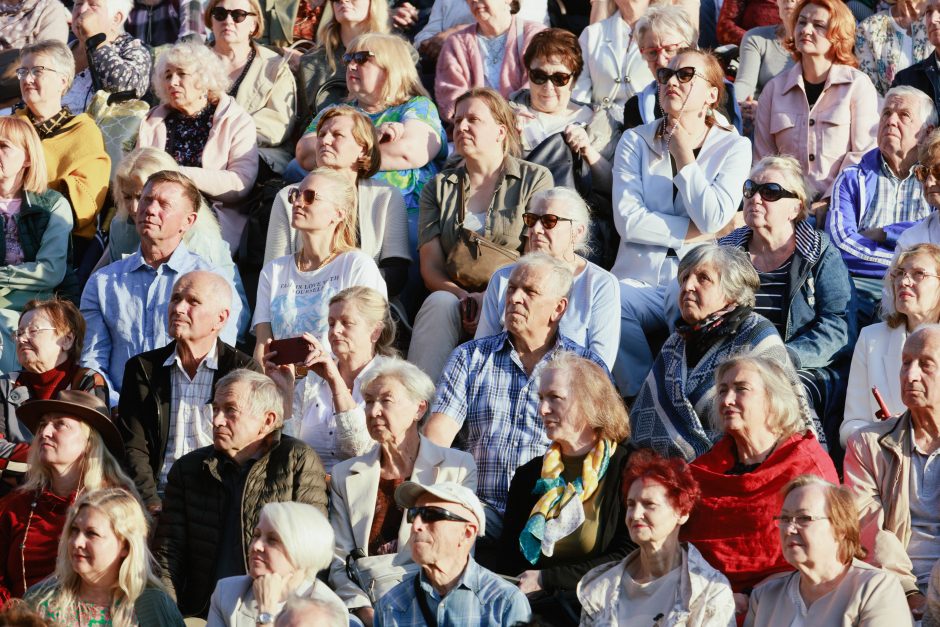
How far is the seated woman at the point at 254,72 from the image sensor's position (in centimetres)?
981

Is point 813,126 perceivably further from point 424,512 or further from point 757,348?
point 424,512

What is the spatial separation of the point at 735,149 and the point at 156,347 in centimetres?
282

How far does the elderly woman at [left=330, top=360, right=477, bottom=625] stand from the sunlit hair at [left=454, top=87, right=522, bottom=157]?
6.30ft

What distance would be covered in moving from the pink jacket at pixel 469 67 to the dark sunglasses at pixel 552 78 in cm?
76

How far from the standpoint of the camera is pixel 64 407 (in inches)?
270

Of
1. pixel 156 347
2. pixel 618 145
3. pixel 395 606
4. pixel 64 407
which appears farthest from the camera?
pixel 618 145

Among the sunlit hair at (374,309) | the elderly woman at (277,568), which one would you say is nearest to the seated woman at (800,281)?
the sunlit hair at (374,309)

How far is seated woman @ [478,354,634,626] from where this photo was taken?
241 inches

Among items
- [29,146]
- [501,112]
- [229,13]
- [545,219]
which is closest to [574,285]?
[545,219]

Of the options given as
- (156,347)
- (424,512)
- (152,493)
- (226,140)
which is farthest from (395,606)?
(226,140)

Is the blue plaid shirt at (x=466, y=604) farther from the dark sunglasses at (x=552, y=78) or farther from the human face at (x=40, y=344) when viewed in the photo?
the dark sunglasses at (x=552, y=78)

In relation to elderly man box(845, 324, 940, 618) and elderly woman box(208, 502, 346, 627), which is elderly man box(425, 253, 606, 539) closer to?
elderly woman box(208, 502, 346, 627)

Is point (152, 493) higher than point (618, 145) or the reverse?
the reverse

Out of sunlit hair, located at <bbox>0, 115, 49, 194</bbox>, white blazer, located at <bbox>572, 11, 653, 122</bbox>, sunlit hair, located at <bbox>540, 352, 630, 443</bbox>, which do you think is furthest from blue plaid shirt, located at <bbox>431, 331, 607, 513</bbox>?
Answer: sunlit hair, located at <bbox>0, 115, 49, 194</bbox>
